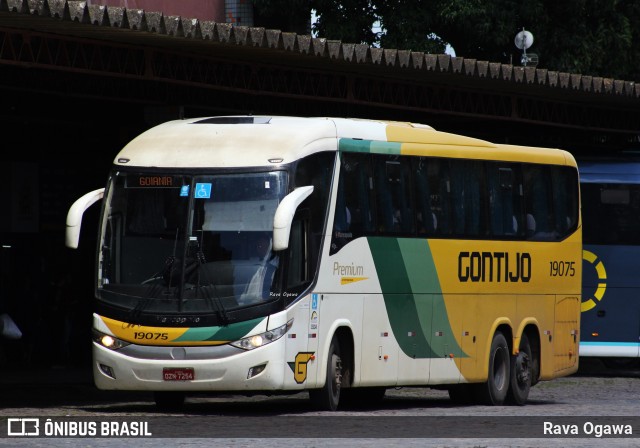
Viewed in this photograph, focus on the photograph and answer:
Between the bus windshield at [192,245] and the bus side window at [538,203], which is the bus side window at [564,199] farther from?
the bus windshield at [192,245]

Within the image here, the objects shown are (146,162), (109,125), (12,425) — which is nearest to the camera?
(12,425)

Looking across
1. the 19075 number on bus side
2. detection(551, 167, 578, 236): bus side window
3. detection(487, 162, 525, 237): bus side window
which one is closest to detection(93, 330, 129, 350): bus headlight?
detection(487, 162, 525, 237): bus side window

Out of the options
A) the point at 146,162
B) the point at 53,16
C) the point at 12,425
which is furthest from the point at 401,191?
the point at 12,425

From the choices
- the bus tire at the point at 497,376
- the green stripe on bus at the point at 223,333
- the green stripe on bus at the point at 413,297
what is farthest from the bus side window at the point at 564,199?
the green stripe on bus at the point at 223,333

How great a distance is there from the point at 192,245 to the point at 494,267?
18.2ft

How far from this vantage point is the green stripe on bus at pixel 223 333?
56.2ft

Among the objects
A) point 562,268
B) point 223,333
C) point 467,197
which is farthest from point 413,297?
point 562,268

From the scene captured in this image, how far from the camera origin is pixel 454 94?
30016 mm

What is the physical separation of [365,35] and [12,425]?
102 ft

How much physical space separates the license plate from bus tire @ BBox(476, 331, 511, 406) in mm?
5647

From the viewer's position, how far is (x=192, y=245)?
1736 cm

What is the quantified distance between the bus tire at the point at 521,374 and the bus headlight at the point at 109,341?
671 centimetres

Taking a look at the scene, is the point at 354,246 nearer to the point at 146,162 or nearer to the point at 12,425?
the point at 146,162

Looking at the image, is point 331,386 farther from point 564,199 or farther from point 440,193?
point 564,199
